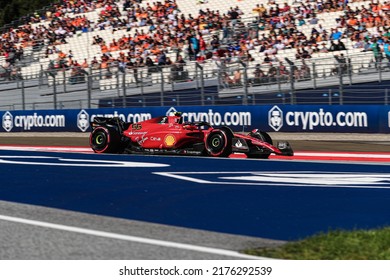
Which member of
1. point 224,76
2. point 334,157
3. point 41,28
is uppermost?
point 41,28

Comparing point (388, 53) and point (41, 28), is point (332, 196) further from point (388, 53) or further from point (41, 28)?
point (41, 28)

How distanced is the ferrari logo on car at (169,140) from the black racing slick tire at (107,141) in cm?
114

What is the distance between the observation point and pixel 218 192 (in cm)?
916

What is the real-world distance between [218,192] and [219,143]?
16.7 feet

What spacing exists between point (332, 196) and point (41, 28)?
31328 millimetres

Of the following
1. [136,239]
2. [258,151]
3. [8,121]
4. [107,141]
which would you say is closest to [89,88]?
[8,121]

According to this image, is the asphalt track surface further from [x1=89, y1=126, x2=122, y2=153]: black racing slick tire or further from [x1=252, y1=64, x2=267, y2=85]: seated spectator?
[x1=252, y1=64, x2=267, y2=85]: seated spectator

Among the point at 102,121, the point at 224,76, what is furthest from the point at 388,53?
the point at 102,121

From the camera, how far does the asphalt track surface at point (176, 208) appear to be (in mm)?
6137

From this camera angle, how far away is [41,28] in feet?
124

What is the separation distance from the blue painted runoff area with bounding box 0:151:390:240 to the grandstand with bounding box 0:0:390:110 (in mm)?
9103

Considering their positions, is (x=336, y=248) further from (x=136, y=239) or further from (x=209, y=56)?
(x=209, y=56)

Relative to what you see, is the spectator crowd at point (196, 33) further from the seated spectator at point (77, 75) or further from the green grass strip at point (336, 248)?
the green grass strip at point (336, 248)
